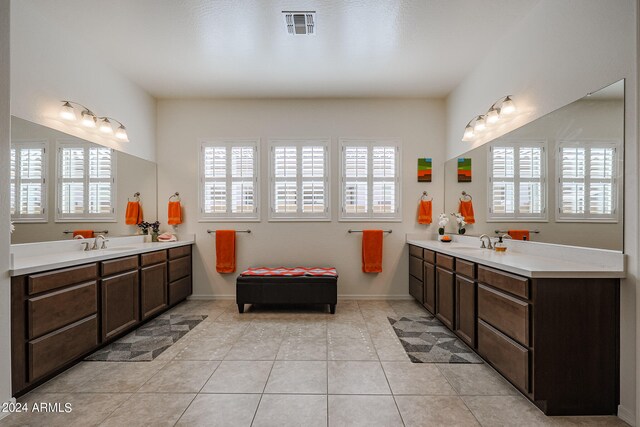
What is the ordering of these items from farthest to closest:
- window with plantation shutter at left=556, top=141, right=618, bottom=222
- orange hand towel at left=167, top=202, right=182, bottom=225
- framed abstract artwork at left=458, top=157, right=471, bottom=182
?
orange hand towel at left=167, top=202, right=182, bottom=225
framed abstract artwork at left=458, top=157, right=471, bottom=182
window with plantation shutter at left=556, top=141, right=618, bottom=222

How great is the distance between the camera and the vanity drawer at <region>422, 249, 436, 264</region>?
3.59m

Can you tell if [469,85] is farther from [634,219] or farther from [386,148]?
[634,219]

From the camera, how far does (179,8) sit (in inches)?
104

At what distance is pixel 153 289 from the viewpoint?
11.6 ft

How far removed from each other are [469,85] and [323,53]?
1.91 m

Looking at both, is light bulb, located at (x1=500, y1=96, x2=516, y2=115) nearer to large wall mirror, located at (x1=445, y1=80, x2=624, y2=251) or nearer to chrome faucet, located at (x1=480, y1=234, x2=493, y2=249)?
large wall mirror, located at (x1=445, y1=80, x2=624, y2=251)

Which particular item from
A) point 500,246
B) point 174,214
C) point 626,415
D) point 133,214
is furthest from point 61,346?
point 500,246

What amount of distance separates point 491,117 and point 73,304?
4227 mm

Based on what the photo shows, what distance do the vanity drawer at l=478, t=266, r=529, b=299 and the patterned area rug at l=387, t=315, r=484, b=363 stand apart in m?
0.71

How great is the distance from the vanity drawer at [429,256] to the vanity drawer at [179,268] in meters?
3.24

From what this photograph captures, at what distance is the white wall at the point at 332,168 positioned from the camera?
15.0 ft

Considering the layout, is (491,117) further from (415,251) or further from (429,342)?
Result: (429,342)

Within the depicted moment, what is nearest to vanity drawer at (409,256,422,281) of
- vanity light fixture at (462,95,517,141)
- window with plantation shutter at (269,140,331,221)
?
window with plantation shutter at (269,140,331,221)

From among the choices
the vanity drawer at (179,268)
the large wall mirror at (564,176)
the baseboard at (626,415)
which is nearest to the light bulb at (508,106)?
the large wall mirror at (564,176)
